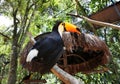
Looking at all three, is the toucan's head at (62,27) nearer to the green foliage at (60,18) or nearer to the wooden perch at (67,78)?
the wooden perch at (67,78)

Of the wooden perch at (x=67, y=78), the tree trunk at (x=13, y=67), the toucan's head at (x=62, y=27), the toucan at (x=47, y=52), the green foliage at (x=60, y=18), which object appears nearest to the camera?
the wooden perch at (x=67, y=78)

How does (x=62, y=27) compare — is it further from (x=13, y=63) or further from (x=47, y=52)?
(x=13, y=63)

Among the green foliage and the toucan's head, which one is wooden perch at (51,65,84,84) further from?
the green foliage

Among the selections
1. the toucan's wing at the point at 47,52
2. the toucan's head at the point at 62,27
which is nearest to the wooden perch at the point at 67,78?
the toucan's wing at the point at 47,52

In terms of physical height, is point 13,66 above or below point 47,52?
below

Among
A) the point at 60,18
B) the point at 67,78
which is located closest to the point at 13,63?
the point at 60,18

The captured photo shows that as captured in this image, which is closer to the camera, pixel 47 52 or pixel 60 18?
pixel 47 52

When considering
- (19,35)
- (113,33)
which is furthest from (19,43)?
(113,33)

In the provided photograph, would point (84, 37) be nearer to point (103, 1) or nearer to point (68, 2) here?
point (103, 1)

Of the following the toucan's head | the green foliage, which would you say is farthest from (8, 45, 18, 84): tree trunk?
the toucan's head

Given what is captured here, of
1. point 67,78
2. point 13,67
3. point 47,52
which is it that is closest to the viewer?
point 67,78

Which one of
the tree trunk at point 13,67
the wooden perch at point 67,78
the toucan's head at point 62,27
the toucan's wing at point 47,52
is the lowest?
the tree trunk at point 13,67

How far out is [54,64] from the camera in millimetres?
2223

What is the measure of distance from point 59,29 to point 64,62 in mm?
1439
